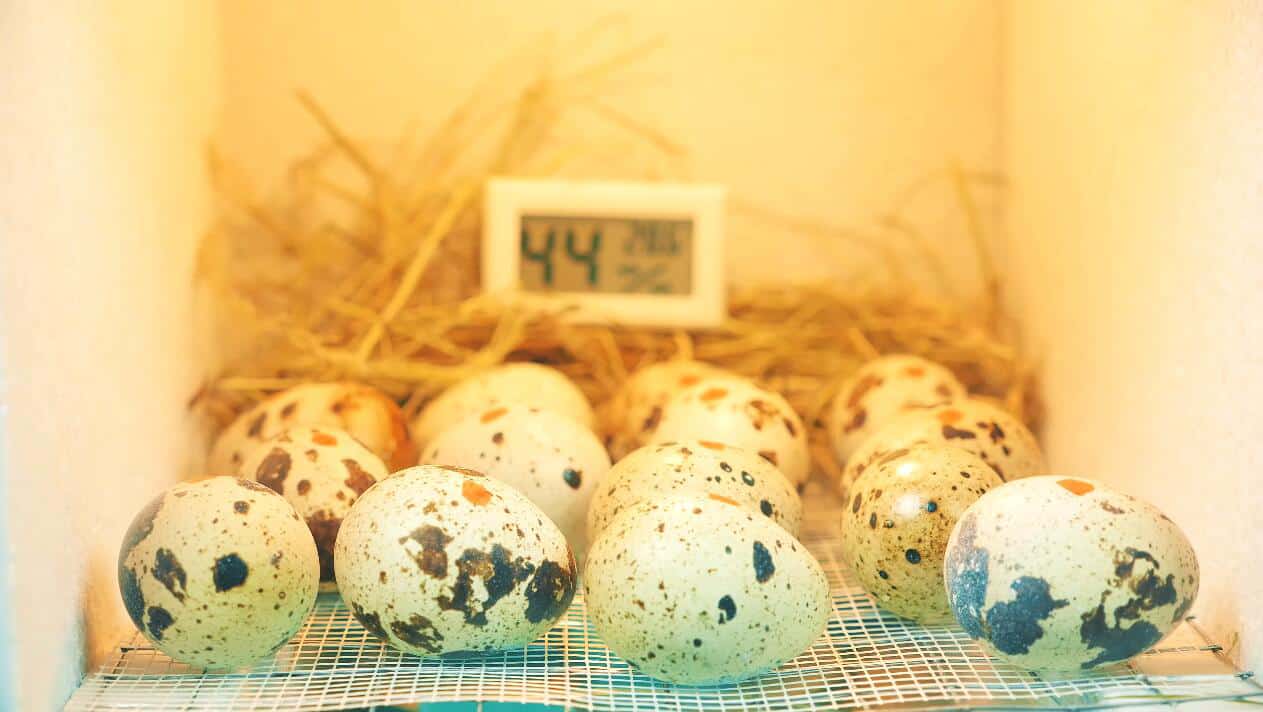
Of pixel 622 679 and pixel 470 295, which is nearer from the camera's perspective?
pixel 622 679

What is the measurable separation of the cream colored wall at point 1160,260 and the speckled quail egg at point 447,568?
1.83 ft

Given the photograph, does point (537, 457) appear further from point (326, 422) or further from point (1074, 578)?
point (1074, 578)

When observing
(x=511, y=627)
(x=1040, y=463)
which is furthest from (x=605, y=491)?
(x=1040, y=463)

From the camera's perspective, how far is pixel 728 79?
1891 millimetres

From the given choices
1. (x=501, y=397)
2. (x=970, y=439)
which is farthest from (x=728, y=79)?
(x=970, y=439)

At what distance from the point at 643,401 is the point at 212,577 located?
2.23 ft

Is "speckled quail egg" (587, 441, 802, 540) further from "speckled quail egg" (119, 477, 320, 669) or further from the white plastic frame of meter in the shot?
the white plastic frame of meter

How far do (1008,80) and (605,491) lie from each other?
3.22 feet

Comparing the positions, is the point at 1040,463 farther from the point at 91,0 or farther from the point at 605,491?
the point at 91,0

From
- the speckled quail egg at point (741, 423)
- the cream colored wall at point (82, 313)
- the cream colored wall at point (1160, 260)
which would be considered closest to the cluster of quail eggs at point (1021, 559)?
the cream colored wall at point (1160, 260)

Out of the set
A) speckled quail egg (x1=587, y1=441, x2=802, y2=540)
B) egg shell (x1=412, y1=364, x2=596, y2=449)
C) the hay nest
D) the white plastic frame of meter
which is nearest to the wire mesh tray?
speckled quail egg (x1=587, y1=441, x2=802, y2=540)

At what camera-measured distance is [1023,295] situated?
1.77 m

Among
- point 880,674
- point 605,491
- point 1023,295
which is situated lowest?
point 880,674

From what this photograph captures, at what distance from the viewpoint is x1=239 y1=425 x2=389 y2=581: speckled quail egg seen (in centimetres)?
120
